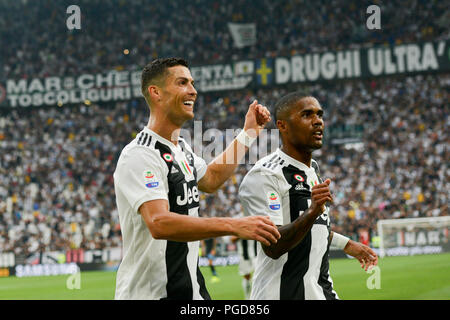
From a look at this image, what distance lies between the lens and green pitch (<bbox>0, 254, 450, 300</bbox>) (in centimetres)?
1282

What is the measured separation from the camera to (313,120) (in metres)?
4.55

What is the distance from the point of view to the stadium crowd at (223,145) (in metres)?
25.5

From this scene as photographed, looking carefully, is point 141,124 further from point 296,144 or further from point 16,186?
point 296,144

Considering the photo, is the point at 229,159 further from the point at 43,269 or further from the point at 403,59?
the point at 403,59

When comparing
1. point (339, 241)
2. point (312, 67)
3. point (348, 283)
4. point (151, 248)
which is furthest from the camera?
point (312, 67)

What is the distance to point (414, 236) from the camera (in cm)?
2114

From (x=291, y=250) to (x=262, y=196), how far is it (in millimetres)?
423

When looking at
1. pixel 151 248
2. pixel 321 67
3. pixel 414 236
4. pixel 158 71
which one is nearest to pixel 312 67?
pixel 321 67

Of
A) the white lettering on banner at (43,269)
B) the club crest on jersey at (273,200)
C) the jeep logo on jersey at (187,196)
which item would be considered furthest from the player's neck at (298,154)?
the white lettering on banner at (43,269)

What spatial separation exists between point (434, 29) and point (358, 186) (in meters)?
9.91

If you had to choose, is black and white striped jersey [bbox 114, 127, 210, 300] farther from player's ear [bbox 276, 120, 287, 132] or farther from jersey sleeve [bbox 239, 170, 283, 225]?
player's ear [bbox 276, 120, 287, 132]

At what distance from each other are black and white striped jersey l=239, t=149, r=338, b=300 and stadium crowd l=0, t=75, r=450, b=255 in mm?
18837

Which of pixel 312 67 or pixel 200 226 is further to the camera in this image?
pixel 312 67

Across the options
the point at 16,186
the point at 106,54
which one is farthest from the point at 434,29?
the point at 16,186
